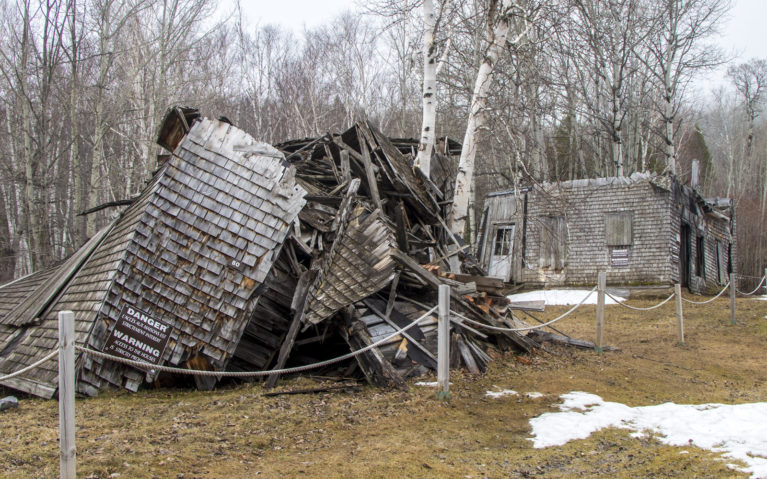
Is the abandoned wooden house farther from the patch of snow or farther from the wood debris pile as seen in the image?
the patch of snow

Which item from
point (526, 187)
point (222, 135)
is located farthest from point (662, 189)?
point (222, 135)

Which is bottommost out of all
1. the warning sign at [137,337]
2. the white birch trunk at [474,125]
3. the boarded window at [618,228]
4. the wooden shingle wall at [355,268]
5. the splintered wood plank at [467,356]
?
the splintered wood plank at [467,356]

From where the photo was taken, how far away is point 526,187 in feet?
68.6

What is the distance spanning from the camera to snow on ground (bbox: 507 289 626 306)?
729 inches

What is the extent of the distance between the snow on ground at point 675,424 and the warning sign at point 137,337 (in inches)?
188

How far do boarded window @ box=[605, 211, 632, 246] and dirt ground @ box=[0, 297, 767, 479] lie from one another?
37.3 ft

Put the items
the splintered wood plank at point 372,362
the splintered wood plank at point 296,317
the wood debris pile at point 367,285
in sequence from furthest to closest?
the wood debris pile at point 367,285, the splintered wood plank at point 296,317, the splintered wood plank at point 372,362

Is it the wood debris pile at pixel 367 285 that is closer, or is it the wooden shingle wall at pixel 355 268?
the wooden shingle wall at pixel 355 268

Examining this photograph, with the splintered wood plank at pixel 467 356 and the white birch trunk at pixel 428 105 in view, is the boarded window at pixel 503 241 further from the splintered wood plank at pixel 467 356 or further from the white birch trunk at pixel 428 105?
the splintered wood plank at pixel 467 356

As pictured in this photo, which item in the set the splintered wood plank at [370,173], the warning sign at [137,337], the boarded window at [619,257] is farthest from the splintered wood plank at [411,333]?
the boarded window at [619,257]

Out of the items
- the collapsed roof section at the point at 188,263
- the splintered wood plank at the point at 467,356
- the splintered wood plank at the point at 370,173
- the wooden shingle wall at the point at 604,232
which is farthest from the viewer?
the wooden shingle wall at the point at 604,232

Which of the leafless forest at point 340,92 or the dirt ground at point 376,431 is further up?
the leafless forest at point 340,92

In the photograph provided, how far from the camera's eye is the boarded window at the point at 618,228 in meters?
19.5

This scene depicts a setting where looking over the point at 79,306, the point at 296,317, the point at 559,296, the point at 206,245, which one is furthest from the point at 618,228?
the point at 79,306
